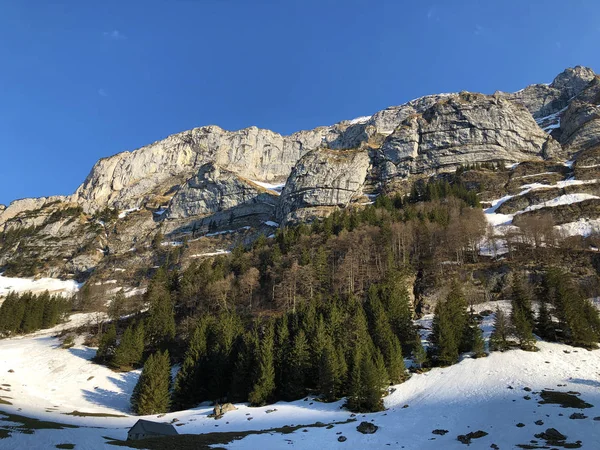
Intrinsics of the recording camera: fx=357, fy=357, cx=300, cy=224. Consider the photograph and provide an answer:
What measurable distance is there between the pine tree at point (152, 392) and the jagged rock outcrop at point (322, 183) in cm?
10268

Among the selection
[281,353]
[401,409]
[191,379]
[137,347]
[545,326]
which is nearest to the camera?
[401,409]

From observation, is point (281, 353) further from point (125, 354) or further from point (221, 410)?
point (125, 354)

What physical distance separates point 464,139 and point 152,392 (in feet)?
494

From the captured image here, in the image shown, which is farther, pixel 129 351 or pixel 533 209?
pixel 533 209

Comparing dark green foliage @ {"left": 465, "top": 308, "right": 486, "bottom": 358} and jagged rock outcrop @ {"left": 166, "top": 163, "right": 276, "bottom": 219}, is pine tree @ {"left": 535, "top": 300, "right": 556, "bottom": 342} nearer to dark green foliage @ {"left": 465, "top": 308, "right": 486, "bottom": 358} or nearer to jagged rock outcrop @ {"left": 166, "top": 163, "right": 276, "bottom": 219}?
dark green foliage @ {"left": 465, "top": 308, "right": 486, "bottom": 358}

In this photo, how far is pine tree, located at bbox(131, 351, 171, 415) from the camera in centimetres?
4150

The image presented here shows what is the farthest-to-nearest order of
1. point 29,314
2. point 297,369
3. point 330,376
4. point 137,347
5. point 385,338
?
1. point 29,314
2. point 137,347
3. point 385,338
4. point 297,369
5. point 330,376

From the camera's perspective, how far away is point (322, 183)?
15125 cm

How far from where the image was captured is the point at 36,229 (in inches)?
7470

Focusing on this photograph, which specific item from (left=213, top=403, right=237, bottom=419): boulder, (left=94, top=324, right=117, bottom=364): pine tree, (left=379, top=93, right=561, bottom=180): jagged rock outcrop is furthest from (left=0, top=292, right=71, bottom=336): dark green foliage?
(left=379, top=93, right=561, bottom=180): jagged rock outcrop

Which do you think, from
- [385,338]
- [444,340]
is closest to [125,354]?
[385,338]

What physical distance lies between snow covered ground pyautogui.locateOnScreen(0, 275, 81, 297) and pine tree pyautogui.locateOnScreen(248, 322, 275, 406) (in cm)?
11536

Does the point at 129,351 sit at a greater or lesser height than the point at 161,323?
lesser

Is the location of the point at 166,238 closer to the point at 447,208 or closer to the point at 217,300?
the point at 217,300
